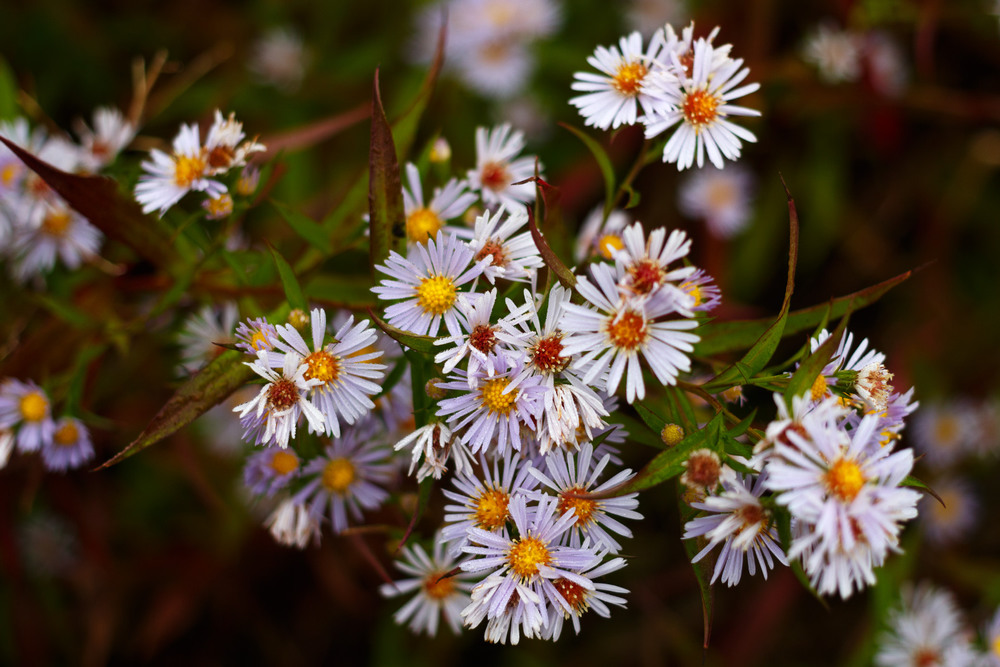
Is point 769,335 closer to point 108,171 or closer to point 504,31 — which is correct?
point 108,171

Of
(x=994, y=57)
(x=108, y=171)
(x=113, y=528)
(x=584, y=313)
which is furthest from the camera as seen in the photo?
(x=994, y=57)

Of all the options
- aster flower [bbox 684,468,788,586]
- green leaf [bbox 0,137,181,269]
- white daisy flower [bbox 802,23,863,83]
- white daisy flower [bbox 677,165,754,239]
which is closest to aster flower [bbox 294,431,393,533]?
green leaf [bbox 0,137,181,269]

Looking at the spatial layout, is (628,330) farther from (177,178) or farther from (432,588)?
(177,178)

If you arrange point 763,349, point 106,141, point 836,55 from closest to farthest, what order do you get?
point 763,349 < point 106,141 < point 836,55

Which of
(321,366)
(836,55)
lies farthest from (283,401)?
(836,55)

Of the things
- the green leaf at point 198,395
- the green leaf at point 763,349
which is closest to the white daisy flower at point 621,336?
the green leaf at point 763,349

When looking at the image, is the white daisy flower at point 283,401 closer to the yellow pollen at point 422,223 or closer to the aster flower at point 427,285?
the aster flower at point 427,285

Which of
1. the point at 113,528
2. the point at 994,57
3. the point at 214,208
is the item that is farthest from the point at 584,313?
the point at 994,57

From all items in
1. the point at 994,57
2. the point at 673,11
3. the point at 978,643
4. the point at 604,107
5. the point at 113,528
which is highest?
the point at 673,11
